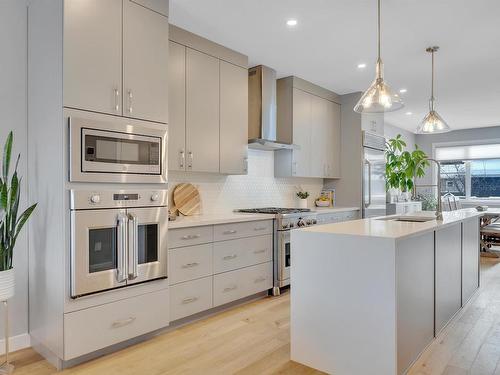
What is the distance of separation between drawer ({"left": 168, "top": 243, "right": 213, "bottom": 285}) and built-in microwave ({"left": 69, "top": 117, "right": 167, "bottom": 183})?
0.63 m

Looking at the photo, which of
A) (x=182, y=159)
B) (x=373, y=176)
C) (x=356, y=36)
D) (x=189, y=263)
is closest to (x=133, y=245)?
(x=189, y=263)

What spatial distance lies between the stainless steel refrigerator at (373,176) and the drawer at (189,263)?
297cm

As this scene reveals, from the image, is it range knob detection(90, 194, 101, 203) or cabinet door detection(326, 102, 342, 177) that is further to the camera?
cabinet door detection(326, 102, 342, 177)

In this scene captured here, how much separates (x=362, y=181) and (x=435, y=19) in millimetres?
2584

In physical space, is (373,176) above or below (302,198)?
above

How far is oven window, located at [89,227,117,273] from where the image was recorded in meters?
2.34

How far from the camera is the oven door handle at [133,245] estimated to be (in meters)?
2.50

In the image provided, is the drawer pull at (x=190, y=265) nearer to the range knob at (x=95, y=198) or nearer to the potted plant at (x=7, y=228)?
the range knob at (x=95, y=198)

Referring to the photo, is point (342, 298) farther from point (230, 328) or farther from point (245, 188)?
point (245, 188)

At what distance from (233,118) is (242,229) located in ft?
3.94

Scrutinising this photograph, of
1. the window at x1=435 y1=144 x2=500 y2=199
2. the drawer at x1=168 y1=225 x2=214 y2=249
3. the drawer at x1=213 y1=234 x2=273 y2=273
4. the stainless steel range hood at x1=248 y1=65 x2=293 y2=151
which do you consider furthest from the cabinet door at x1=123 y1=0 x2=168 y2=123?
the window at x1=435 y1=144 x2=500 y2=199

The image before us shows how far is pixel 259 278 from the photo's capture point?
3.73 m

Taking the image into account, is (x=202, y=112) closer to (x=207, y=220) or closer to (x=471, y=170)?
(x=207, y=220)

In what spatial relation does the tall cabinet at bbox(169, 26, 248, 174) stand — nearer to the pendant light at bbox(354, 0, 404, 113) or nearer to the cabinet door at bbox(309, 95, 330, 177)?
the cabinet door at bbox(309, 95, 330, 177)
